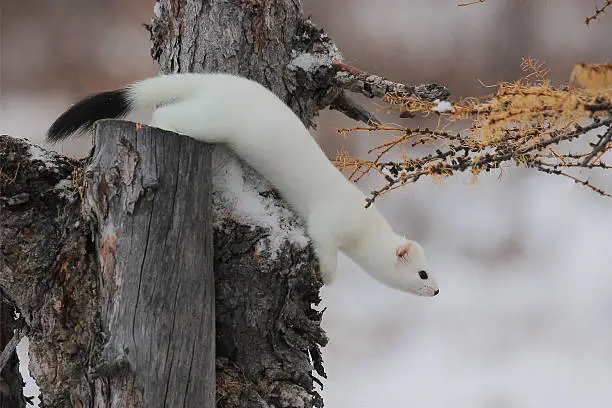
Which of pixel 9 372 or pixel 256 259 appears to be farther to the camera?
pixel 9 372

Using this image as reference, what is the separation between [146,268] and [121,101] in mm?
254

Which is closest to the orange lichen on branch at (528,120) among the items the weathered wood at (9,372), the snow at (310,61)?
the snow at (310,61)

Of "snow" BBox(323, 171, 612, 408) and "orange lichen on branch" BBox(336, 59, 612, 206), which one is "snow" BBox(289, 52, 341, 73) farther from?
"snow" BBox(323, 171, 612, 408)

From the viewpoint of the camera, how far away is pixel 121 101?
923mm

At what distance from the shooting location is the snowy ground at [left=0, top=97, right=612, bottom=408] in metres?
1.47

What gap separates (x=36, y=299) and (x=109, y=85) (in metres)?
0.75

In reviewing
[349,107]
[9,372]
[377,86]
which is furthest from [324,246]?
[9,372]

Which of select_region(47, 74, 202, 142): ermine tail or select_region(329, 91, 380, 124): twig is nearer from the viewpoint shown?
A: select_region(47, 74, 202, 142): ermine tail

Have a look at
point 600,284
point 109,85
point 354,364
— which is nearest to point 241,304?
point 354,364

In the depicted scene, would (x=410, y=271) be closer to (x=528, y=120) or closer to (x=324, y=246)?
(x=324, y=246)

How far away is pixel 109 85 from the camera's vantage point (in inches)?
58.8

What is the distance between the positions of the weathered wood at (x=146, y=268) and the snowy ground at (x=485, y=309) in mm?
706

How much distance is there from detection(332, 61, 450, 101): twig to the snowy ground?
0.55 m

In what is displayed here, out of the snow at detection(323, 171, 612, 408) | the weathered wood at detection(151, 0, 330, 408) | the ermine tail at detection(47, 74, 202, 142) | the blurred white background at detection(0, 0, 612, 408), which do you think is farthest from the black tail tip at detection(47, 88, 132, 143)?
the snow at detection(323, 171, 612, 408)
